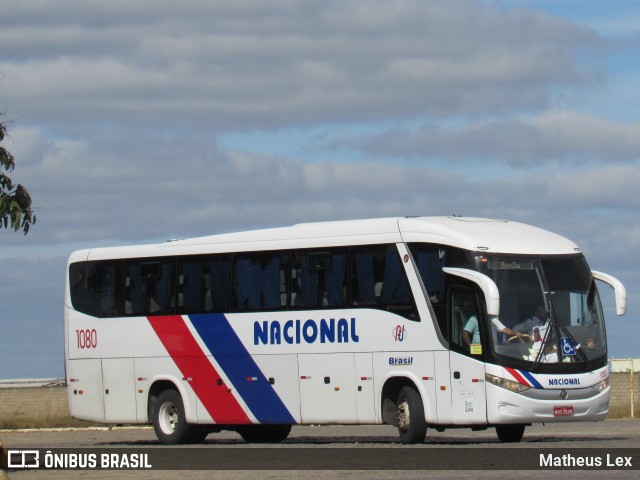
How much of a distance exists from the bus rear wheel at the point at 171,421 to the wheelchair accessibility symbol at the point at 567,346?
7807 millimetres

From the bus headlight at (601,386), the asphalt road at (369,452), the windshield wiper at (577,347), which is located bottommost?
the asphalt road at (369,452)

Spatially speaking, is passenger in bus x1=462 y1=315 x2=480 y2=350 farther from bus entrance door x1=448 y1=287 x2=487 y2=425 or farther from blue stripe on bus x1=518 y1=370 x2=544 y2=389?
blue stripe on bus x1=518 y1=370 x2=544 y2=389

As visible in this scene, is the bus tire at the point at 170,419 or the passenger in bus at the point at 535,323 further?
the bus tire at the point at 170,419

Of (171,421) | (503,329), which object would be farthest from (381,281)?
(171,421)

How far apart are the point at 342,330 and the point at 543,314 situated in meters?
3.62

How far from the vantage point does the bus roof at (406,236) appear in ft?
83.5

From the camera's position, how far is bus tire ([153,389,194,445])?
96.3 ft

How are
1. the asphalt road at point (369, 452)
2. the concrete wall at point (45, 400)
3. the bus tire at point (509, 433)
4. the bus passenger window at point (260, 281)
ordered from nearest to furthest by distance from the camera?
the asphalt road at point (369, 452) → the bus tire at point (509, 433) → the bus passenger window at point (260, 281) → the concrete wall at point (45, 400)

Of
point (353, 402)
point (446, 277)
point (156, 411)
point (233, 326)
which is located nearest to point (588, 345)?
point (446, 277)

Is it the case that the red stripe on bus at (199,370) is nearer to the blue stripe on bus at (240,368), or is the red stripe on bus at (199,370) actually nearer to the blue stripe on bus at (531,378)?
the blue stripe on bus at (240,368)

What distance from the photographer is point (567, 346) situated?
25.0 meters

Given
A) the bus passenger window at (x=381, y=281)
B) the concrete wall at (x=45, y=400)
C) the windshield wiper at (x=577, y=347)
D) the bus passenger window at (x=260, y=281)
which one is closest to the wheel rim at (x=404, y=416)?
the bus passenger window at (x=381, y=281)

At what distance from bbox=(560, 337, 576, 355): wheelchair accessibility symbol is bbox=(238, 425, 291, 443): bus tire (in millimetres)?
7039

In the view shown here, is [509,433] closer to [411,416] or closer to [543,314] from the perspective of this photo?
[411,416]
